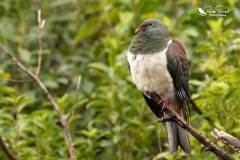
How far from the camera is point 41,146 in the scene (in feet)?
18.2

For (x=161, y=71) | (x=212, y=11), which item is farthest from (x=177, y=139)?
(x=212, y=11)

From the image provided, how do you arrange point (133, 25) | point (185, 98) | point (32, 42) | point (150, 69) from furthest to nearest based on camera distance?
point (32, 42)
point (133, 25)
point (185, 98)
point (150, 69)

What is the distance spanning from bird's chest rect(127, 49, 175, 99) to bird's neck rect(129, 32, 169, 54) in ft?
0.13

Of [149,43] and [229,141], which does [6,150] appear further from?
[229,141]

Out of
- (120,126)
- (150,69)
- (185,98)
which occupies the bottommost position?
(120,126)

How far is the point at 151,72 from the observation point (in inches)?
189

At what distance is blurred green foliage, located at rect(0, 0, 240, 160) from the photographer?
5387 mm

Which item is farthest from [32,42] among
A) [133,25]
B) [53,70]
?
[133,25]

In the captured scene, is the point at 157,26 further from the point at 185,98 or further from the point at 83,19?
the point at 83,19

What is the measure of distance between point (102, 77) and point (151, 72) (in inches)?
68.8

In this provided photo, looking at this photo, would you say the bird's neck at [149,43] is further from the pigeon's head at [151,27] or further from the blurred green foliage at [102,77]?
the blurred green foliage at [102,77]

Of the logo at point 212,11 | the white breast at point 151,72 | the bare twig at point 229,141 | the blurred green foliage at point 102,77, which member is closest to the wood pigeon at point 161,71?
the white breast at point 151,72

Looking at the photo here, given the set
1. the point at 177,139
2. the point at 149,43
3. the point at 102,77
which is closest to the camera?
the point at 149,43

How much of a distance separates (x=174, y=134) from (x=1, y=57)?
114 inches
